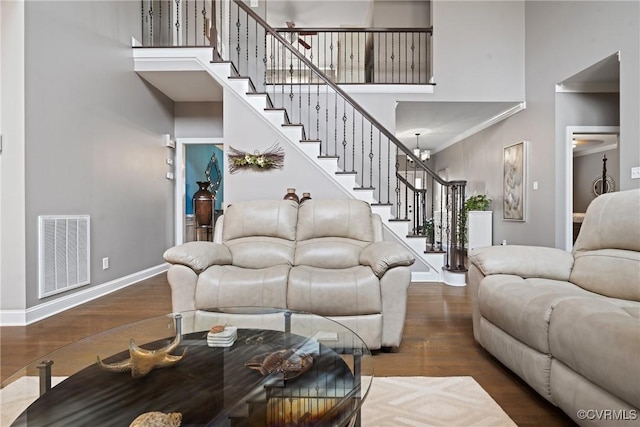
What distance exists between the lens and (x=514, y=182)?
612 centimetres

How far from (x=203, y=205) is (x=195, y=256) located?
9.67 ft

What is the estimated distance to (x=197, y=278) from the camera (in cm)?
Result: 227

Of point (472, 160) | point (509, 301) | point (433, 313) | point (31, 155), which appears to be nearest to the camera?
point (509, 301)

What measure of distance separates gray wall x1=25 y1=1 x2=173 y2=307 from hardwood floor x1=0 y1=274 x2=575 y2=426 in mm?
446

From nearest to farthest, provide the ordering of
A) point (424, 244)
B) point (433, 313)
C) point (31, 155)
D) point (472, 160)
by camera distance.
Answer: point (31, 155) → point (433, 313) → point (424, 244) → point (472, 160)

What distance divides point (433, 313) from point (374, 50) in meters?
6.25

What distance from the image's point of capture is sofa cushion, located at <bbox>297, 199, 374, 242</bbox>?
9.34 ft

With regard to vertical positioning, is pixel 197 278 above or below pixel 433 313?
above

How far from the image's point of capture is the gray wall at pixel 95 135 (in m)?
3.00

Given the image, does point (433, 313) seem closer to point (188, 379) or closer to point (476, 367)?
point (476, 367)

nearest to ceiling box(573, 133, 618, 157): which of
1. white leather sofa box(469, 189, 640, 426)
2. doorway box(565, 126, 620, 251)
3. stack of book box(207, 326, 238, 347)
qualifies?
doorway box(565, 126, 620, 251)

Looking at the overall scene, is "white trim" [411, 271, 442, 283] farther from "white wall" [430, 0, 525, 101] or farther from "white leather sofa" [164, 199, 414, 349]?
"white wall" [430, 0, 525, 101]

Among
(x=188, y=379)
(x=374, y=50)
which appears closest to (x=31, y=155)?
(x=188, y=379)

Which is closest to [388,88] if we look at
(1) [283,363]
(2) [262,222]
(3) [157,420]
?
(2) [262,222]
